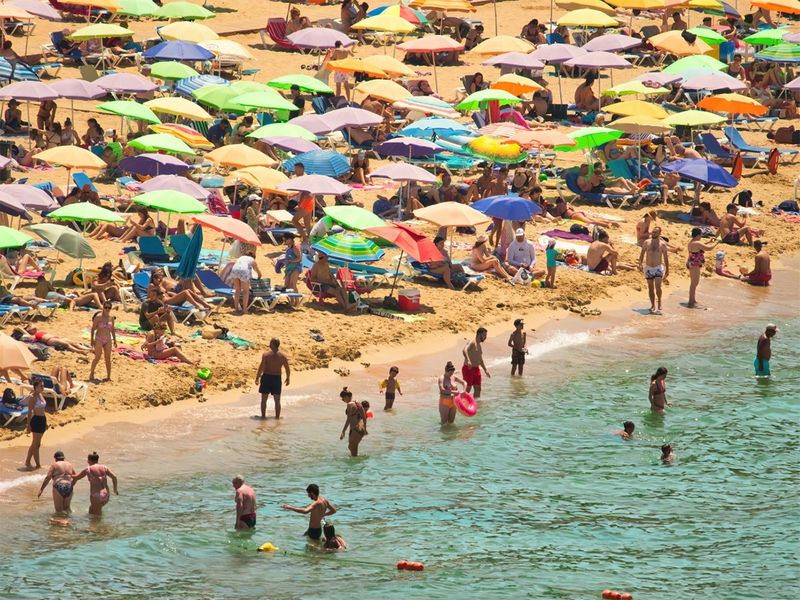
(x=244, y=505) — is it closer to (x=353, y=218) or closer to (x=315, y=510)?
(x=315, y=510)

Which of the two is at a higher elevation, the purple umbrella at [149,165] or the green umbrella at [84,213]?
the purple umbrella at [149,165]

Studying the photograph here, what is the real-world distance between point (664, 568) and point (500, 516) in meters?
2.08

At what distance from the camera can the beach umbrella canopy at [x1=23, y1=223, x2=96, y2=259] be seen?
23.2 m

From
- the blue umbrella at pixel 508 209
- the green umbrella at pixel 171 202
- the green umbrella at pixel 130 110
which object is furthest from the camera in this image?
the green umbrella at pixel 130 110

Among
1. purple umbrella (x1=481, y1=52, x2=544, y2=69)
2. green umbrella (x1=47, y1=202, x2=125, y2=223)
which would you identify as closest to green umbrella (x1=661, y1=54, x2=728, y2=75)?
purple umbrella (x1=481, y1=52, x2=544, y2=69)

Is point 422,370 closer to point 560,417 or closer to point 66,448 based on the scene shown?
point 560,417

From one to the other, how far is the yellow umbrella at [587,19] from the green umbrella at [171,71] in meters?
10.5

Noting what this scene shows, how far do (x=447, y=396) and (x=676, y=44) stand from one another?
21.9 meters

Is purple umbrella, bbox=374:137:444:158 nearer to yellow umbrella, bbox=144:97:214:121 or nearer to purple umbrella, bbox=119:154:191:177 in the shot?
yellow umbrella, bbox=144:97:214:121

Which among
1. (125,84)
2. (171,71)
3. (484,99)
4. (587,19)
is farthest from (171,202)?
(587,19)

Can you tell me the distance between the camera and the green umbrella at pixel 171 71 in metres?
33.7

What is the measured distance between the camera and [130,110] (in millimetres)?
29594

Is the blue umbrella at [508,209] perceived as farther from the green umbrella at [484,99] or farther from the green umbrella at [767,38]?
the green umbrella at [767,38]

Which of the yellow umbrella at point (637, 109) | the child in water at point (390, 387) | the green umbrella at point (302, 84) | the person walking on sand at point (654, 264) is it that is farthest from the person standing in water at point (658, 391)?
the green umbrella at point (302, 84)
